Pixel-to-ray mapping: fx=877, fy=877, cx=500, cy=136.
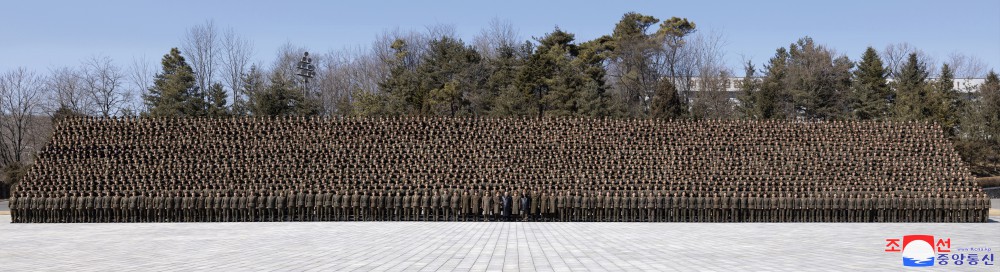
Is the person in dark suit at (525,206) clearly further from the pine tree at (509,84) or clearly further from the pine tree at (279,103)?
the pine tree at (279,103)

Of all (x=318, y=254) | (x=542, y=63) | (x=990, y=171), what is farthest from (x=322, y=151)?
(x=990, y=171)

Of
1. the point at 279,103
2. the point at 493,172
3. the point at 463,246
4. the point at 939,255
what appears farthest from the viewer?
the point at 279,103

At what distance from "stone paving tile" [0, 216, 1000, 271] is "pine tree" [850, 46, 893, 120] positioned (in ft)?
104

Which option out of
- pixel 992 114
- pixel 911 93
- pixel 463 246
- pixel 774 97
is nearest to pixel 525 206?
pixel 463 246

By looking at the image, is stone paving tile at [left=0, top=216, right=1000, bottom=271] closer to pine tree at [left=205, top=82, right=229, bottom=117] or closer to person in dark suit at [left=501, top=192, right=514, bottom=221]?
person in dark suit at [left=501, top=192, right=514, bottom=221]

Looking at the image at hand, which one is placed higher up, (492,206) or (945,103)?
(945,103)

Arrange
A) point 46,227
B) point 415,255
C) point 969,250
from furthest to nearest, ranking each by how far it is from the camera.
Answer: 1. point 46,227
2. point 969,250
3. point 415,255

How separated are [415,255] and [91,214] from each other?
16.4 meters

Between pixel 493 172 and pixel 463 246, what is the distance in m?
12.1

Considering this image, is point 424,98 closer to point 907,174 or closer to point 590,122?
point 590,122

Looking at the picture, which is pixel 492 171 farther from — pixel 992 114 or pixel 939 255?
pixel 992 114

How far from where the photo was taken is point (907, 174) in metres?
28.2

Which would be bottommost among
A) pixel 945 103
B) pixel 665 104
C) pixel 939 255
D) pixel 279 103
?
pixel 939 255

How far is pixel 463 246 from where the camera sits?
16219 millimetres
